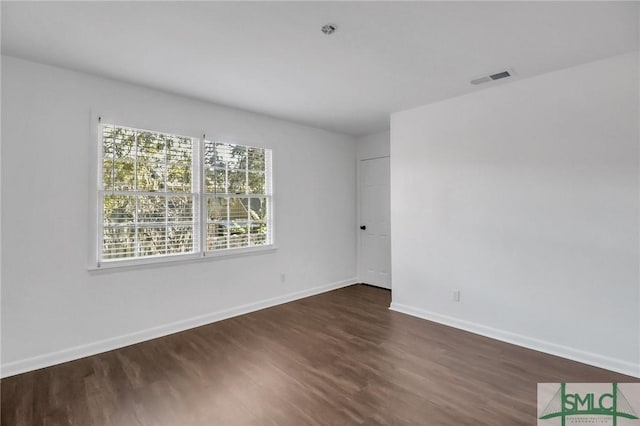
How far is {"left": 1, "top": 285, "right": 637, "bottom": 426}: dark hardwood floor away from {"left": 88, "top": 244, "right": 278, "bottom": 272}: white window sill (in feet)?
2.54

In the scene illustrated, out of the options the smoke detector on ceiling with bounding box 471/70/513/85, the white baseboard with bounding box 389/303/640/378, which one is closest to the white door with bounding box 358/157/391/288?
the white baseboard with bounding box 389/303/640/378

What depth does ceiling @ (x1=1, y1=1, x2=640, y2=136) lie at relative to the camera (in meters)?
1.97

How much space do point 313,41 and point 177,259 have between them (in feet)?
8.50

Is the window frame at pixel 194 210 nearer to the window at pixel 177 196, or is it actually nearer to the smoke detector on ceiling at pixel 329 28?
the window at pixel 177 196

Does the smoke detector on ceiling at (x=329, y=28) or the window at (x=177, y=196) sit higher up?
the smoke detector on ceiling at (x=329, y=28)

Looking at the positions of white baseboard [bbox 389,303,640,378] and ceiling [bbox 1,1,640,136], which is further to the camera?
white baseboard [bbox 389,303,640,378]

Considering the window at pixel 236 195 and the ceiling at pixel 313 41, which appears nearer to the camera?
the ceiling at pixel 313 41

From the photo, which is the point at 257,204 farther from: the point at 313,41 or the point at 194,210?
the point at 313,41

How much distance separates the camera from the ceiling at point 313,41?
6.47ft

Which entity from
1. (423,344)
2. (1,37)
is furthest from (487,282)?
(1,37)

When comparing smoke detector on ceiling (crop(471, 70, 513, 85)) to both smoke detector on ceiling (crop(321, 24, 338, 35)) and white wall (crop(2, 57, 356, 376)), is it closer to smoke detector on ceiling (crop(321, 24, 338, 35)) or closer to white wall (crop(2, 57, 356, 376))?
smoke detector on ceiling (crop(321, 24, 338, 35))

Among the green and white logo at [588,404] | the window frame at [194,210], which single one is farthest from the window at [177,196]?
the green and white logo at [588,404]

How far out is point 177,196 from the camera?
3434 mm

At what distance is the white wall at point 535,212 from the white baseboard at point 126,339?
200cm
